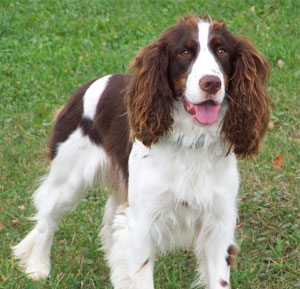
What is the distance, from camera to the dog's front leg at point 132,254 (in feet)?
12.2

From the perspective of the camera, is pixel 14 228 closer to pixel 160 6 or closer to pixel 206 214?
pixel 206 214

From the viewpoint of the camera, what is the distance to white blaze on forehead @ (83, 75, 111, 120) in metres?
4.45

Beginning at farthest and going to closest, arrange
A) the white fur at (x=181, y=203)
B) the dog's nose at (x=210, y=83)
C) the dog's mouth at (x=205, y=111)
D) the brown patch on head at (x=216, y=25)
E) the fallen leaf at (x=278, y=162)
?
the fallen leaf at (x=278, y=162) < the white fur at (x=181, y=203) < the brown patch on head at (x=216, y=25) < the dog's mouth at (x=205, y=111) < the dog's nose at (x=210, y=83)

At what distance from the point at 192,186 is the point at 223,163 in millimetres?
227

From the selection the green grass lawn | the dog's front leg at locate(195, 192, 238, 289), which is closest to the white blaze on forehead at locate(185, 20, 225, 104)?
the green grass lawn

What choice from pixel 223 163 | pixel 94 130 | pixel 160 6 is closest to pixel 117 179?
pixel 94 130

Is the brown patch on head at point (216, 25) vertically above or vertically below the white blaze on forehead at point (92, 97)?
above

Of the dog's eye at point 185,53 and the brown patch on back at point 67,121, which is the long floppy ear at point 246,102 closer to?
the dog's eye at point 185,53

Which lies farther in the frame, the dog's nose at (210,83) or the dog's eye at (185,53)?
the dog's eye at (185,53)

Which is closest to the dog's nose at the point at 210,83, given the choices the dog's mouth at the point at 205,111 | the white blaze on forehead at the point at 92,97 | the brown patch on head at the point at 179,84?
the dog's mouth at the point at 205,111

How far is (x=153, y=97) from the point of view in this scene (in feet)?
11.5

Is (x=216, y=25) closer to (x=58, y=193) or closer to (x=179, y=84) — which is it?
(x=179, y=84)

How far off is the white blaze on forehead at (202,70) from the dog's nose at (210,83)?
2 cm

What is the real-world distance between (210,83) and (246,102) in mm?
400
